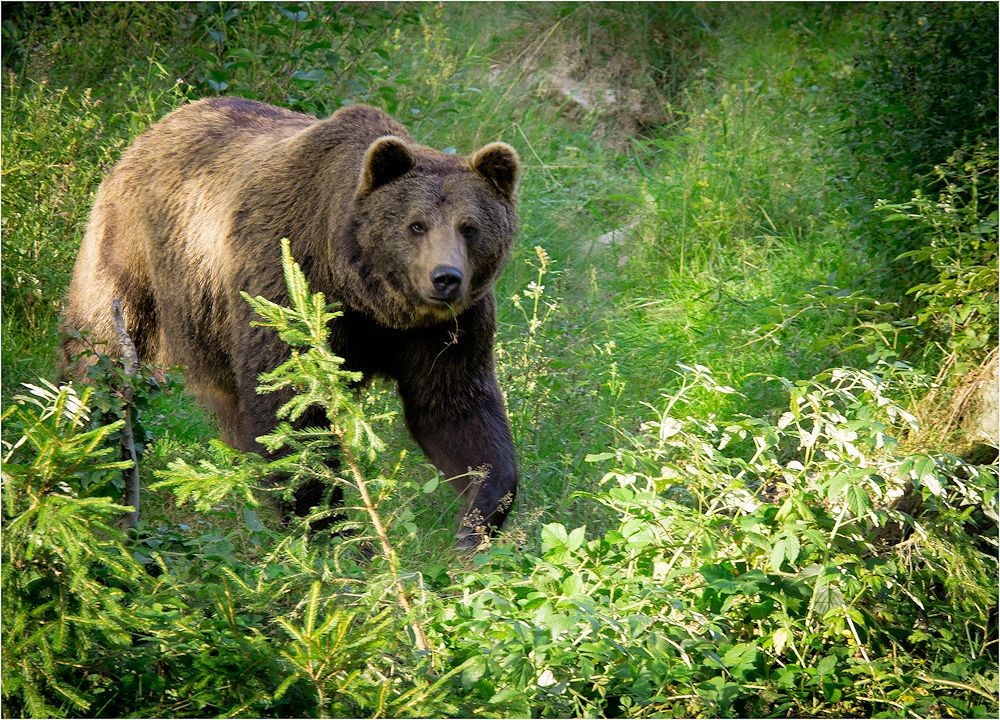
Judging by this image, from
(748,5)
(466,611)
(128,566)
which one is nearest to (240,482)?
(128,566)

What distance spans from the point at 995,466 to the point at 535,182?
495 centimetres

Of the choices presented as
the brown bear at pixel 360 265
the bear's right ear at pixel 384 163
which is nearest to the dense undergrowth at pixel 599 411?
the brown bear at pixel 360 265

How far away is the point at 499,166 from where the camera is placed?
4.73m

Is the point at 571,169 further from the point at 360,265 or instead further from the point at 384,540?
the point at 384,540

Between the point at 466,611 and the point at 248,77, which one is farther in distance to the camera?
the point at 248,77

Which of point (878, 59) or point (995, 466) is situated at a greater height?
point (878, 59)

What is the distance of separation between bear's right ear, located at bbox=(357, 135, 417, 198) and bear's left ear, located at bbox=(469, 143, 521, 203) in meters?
0.28

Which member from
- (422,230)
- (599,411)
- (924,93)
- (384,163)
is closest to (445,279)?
(422,230)

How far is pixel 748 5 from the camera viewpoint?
989 cm

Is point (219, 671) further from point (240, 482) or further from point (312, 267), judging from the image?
point (312, 267)

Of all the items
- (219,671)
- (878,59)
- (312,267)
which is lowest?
(219,671)

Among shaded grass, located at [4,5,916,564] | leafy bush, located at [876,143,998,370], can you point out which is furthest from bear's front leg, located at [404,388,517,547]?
leafy bush, located at [876,143,998,370]

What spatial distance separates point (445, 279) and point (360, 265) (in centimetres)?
42

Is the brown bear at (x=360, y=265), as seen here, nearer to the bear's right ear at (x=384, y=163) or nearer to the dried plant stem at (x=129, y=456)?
the bear's right ear at (x=384, y=163)
